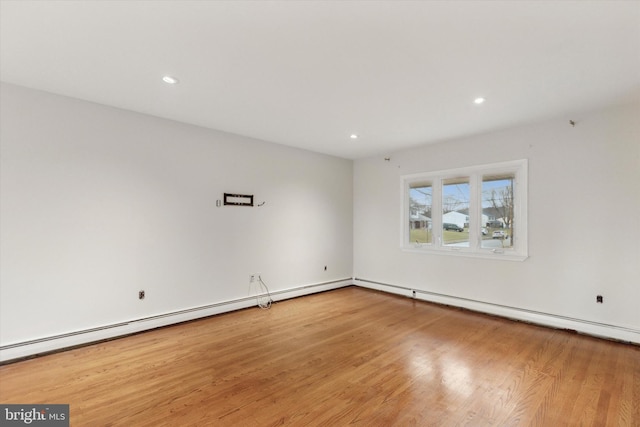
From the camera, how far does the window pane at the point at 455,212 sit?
4.56m

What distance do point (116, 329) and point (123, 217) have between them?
4.12 feet

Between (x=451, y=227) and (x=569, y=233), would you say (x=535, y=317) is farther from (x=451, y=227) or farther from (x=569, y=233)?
(x=451, y=227)

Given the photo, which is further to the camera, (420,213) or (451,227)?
(420,213)

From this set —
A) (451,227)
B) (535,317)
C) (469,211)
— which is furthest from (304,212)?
(535,317)

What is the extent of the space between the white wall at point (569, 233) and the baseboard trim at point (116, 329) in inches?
121

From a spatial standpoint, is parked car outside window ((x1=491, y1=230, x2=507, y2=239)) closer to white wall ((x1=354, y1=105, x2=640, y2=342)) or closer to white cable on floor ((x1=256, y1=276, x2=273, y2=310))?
white wall ((x1=354, y1=105, x2=640, y2=342))

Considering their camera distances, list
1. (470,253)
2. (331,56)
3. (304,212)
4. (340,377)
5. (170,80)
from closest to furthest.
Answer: (331,56) → (340,377) → (170,80) → (470,253) → (304,212)

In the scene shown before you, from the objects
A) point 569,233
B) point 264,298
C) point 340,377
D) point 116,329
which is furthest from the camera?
point 264,298

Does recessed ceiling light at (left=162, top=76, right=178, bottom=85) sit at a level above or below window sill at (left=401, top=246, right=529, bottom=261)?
above

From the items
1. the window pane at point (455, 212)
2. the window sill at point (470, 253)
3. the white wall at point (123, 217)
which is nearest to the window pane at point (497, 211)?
the window sill at point (470, 253)

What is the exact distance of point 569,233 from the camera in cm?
358

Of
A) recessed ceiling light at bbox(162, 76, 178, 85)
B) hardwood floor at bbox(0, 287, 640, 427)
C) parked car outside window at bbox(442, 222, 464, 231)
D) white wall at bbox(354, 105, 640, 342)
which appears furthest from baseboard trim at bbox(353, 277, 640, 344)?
recessed ceiling light at bbox(162, 76, 178, 85)

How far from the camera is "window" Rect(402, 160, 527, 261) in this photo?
13.2 ft

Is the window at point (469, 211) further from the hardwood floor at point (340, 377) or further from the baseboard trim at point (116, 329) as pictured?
the baseboard trim at point (116, 329)
